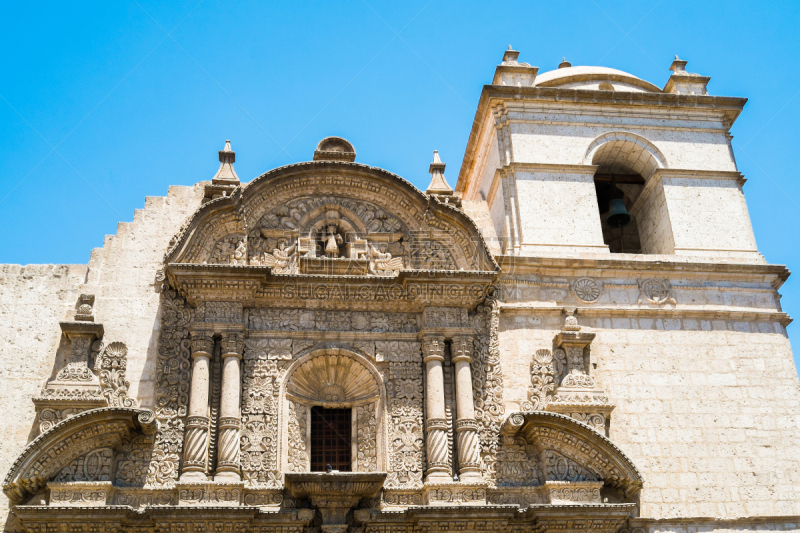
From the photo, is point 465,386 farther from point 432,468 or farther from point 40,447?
point 40,447

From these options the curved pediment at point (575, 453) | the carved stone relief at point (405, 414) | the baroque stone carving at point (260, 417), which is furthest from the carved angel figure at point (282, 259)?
the curved pediment at point (575, 453)

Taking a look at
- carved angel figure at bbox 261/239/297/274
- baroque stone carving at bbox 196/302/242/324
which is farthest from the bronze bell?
baroque stone carving at bbox 196/302/242/324

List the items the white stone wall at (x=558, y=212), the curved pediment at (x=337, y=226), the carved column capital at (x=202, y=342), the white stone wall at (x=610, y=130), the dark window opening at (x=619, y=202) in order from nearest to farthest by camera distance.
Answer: the carved column capital at (x=202, y=342), the curved pediment at (x=337, y=226), the white stone wall at (x=558, y=212), the white stone wall at (x=610, y=130), the dark window opening at (x=619, y=202)

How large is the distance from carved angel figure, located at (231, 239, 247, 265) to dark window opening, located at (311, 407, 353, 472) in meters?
2.25

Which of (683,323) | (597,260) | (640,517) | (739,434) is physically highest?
(597,260)

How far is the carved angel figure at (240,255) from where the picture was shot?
12.1m

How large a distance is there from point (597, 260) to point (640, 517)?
3642 millimetres

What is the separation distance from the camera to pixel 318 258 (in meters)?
12.2

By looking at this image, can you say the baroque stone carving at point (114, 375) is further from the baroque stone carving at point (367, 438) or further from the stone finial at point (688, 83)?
the stone finial at point (688, 83)

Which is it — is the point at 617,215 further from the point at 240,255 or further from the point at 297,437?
the point at 297,437

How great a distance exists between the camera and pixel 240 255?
39.8ft

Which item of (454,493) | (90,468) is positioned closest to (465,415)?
(454,493)

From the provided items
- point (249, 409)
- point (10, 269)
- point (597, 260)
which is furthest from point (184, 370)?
point (597, 260)

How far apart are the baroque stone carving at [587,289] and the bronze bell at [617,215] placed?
74.7 inches
